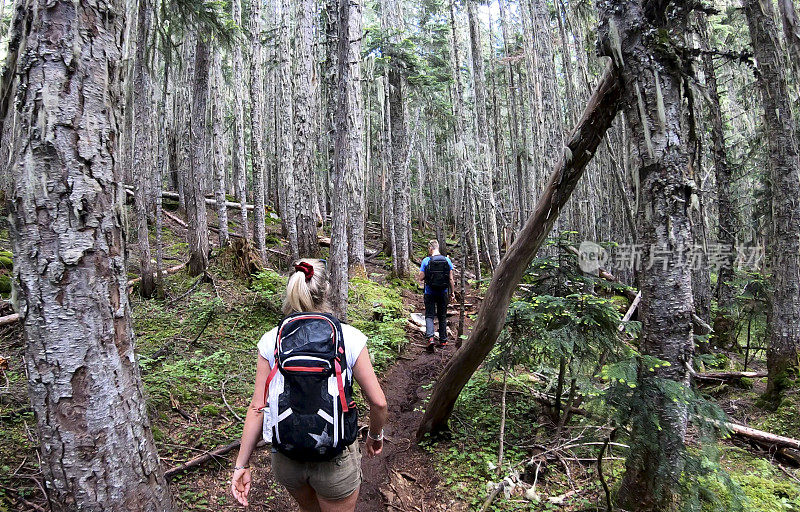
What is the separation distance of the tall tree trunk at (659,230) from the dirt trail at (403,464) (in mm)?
1870

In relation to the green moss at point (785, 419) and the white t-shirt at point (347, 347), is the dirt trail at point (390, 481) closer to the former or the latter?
the white t-shirt at point (347, 347)

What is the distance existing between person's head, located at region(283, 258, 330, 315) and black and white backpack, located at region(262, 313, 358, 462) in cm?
20

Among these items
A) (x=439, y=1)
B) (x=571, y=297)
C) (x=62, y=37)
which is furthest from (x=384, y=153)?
(x=62, y=37)

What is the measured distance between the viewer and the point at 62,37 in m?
2.15

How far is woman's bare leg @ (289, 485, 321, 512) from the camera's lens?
2.24m

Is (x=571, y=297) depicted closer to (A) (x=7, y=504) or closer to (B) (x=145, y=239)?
(A) (x=7, y=504)

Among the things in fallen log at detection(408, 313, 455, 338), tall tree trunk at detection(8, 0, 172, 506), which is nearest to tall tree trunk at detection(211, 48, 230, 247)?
fallen log at detection(408, 313, 455, 338)

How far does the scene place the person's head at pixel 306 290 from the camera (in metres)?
2.30

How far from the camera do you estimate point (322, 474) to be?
214cm

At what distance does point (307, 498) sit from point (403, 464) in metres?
2.18

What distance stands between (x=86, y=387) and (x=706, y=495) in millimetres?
3507

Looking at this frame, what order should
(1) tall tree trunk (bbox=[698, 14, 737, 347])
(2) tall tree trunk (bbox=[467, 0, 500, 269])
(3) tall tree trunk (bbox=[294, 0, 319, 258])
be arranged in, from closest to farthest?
(1) tall tree trunk (bbox=[698, 14, 737, 347]) → (3) tall tree trunk (bbox=[294, 0, 319, 258]) → (2) tall tree trunk (bbox=[467, 0, 500, 269])

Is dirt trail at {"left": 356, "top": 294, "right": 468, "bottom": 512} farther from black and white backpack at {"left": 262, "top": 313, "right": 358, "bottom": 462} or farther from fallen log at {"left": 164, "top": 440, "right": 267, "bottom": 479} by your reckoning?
black and white backpack at {"left": 262, "top": 313, "right": 358, "bottom": 462}

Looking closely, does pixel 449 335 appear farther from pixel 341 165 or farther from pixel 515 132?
pixel 515 132
